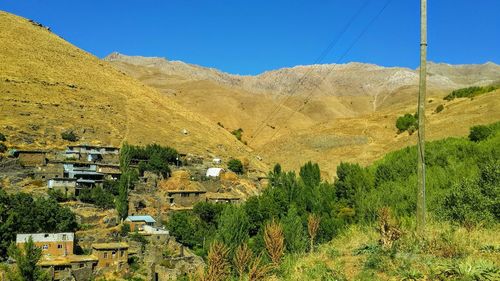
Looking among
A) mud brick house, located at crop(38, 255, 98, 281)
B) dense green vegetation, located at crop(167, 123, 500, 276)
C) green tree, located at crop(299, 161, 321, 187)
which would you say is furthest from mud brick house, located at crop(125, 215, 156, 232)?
green tree, located at crop(299, 161, 321, 187)

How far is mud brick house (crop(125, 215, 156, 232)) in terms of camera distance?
124 feet

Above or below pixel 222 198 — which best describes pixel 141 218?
below

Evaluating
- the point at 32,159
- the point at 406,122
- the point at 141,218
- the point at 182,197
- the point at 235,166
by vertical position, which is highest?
the point at 406,122

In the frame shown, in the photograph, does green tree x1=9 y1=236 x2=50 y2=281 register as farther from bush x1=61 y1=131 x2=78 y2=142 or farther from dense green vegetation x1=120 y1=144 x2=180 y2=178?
bush x1=61 y1=131 x2=78 y2=142

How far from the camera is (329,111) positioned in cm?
14712

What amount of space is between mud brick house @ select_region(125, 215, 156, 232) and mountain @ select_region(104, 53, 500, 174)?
1248 inches

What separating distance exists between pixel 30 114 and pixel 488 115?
52645 mm

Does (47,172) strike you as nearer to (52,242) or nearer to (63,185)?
(63,185)

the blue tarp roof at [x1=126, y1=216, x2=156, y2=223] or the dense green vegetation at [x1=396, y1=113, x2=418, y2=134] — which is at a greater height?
the dense green vegetation at [x1=396, y1=113, x2=418, y2=134]

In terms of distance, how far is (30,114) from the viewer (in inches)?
2339

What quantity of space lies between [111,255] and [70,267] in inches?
105

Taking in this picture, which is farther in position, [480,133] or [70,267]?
[480,133]

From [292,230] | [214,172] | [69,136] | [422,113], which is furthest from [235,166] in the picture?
[422,113]

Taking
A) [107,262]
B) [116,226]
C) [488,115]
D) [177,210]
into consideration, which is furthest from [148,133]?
[488,115]
